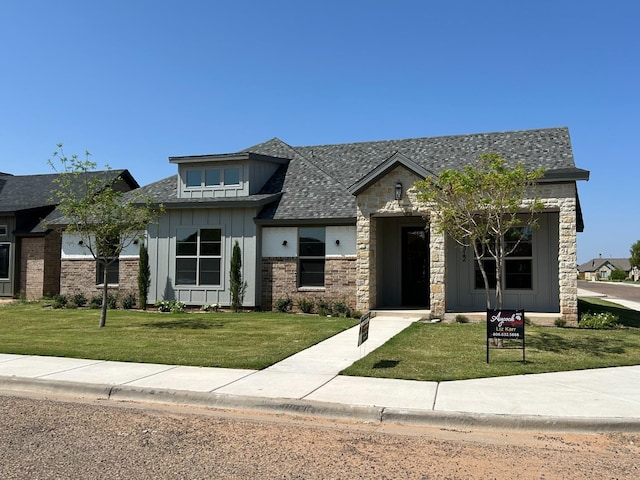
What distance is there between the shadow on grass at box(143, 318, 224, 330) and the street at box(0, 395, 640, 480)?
763cm

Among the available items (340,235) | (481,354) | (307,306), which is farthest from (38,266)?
(481,354)

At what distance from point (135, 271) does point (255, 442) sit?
619 inches

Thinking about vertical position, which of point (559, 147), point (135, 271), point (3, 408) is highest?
point (559, 147)

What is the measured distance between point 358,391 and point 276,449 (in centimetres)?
237

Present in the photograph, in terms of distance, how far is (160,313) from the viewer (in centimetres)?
1822

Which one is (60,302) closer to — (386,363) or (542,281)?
(386,363)

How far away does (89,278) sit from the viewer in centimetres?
2056

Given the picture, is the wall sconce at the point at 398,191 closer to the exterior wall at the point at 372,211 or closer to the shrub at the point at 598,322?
the exterior wall at the point at 372,211

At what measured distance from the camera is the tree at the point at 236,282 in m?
18.2

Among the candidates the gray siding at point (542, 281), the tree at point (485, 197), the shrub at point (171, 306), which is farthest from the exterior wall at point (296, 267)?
the tree at point (485, 197)

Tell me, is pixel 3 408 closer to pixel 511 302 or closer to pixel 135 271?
pixel 135 271

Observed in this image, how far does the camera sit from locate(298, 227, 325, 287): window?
18.0m

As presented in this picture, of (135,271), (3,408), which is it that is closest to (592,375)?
(3,408)

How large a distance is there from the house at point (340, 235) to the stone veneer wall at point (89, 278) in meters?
1.04
